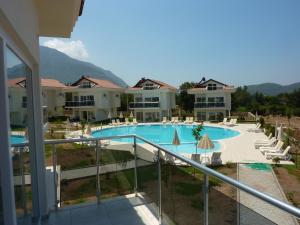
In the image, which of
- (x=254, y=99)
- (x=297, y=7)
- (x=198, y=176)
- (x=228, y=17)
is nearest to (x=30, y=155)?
(x=198, y=176)

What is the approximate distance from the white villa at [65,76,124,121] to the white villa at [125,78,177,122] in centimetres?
340

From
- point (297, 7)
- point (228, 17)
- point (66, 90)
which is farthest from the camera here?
point (66, 90)

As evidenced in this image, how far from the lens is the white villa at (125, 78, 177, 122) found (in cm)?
4038

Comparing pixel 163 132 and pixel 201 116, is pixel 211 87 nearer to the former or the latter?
pixel 201 116

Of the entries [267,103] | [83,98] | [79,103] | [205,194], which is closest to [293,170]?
[205,194]

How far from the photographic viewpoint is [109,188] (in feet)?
17.2

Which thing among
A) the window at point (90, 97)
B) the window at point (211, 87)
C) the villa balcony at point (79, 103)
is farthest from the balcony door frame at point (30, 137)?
the window at point (90, 97)

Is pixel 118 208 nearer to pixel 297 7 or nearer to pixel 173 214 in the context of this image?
pixel 173 214

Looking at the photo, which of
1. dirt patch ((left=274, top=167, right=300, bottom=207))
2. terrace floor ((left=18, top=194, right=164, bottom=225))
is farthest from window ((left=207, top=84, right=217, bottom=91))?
terrace floor ((left=18, top=194, right=164, bottom=225))

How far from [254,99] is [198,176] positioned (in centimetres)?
5616

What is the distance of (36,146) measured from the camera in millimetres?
4250

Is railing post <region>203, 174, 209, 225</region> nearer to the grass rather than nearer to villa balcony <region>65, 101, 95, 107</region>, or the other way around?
the grass

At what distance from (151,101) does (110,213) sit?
36.5 m

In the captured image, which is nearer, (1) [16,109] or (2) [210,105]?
(1) [16,109]
